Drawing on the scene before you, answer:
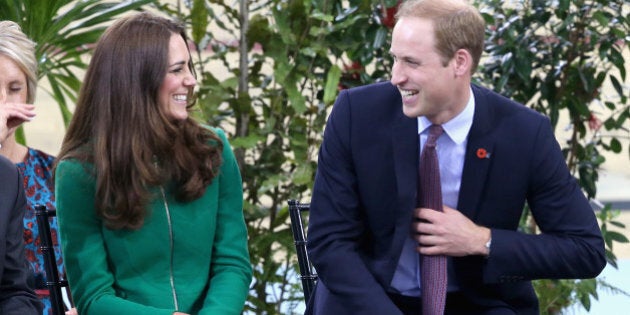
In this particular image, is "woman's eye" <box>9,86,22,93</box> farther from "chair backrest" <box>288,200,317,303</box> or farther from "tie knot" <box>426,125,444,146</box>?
"tie knot" <box>426,125,444,146</box>

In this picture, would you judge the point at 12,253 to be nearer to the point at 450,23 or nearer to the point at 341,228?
the point at 341,228

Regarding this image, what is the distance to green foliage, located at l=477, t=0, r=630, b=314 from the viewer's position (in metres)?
3.47

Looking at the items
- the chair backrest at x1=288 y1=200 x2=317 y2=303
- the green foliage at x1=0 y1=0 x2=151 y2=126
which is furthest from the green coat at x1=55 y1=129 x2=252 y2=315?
the green foliage at x1=0 y1=0 x2=151 y2=126

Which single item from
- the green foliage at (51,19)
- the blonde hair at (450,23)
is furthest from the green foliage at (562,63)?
the blonde hair at (450,23)

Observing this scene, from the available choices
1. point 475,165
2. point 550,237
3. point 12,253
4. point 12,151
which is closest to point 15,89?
point 12,151

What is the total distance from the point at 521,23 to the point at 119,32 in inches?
66.3

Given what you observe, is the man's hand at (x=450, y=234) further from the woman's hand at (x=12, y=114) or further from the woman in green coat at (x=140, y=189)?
the woman's hand at (x=12, y=114)

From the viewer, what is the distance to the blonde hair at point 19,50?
2.65 m

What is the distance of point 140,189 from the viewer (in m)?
2.27

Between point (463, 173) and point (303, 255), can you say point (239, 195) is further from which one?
point (463, 173)

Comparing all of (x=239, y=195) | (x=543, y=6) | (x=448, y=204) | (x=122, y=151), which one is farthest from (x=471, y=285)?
(x=543, y=6)

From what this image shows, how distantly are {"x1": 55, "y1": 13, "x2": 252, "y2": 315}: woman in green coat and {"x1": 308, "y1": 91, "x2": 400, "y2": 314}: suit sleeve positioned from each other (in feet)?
0.90

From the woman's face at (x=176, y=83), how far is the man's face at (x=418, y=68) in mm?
489

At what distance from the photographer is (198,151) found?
234cm
